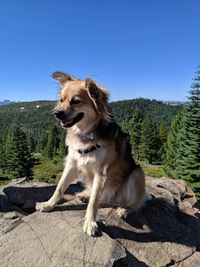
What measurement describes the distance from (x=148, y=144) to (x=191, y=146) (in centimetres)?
4307

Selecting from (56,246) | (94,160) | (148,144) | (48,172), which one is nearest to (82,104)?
(94,160)

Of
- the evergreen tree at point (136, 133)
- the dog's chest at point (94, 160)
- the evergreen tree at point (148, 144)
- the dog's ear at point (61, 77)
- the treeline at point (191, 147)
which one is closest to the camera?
the dog's chest at point (94, 160)

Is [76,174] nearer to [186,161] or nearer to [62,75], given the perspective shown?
[62,75]

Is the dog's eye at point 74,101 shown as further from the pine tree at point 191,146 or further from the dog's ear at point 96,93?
the pine tree at point 191,146

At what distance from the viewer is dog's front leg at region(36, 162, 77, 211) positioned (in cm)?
746

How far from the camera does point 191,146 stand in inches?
1522

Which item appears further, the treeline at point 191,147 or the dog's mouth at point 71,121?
the treeline at point 191,147

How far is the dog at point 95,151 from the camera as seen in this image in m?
6.68

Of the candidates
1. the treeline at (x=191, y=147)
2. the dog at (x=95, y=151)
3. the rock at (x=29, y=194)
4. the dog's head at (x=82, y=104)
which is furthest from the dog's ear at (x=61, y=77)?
the treeline at (x=191, y=147)

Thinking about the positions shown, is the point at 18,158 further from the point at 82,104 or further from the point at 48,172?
the point at 82,104

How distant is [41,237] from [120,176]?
2150mm

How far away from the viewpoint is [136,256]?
701cm

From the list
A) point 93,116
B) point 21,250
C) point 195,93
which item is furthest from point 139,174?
point 195,93

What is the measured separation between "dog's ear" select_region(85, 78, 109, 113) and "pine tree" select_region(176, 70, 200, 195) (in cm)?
3104
